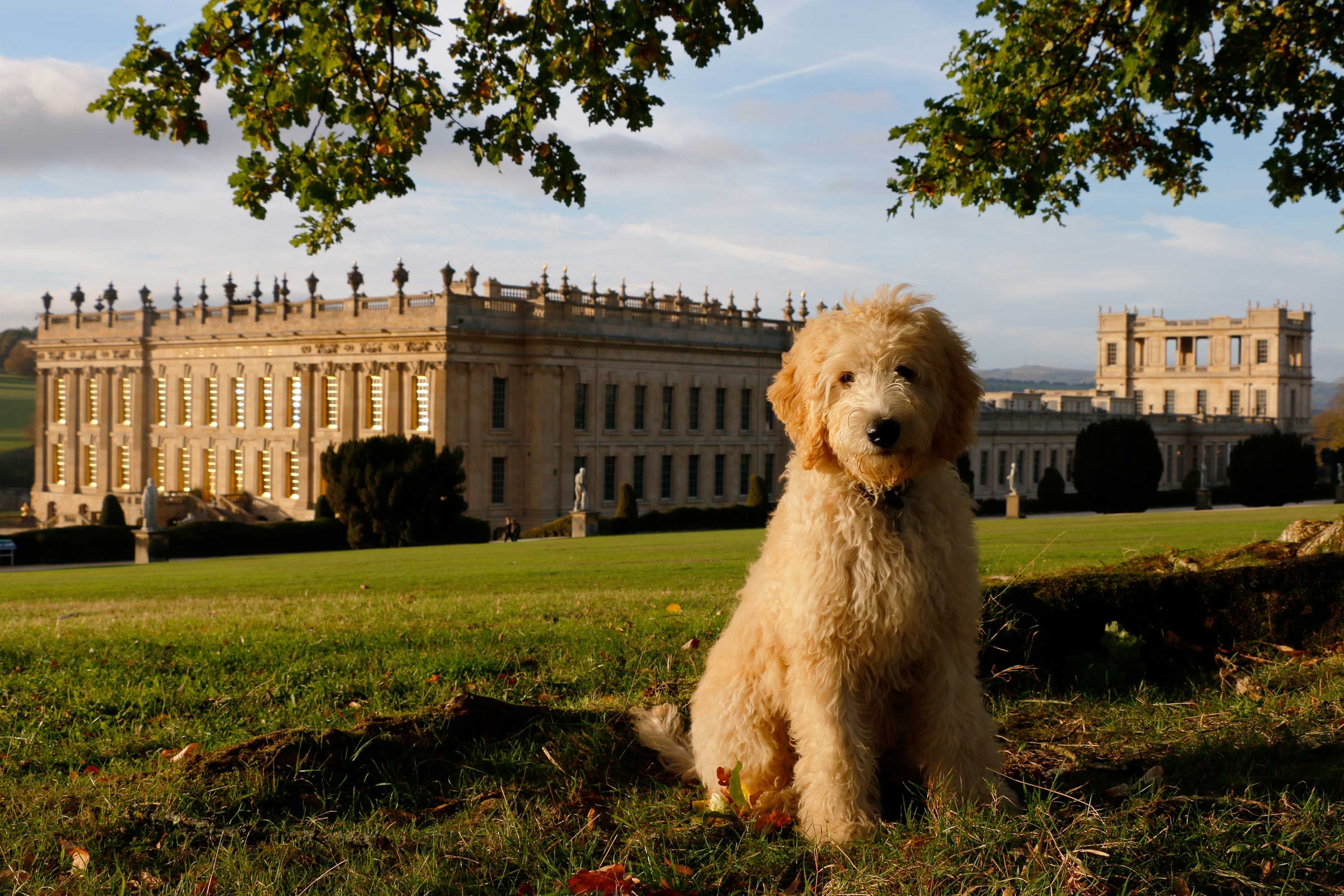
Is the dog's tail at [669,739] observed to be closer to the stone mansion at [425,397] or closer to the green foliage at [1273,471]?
the stone mansion at [425,397]

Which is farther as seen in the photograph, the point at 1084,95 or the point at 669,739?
the point at 1084,95

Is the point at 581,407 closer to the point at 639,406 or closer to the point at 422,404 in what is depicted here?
the point at 639,406

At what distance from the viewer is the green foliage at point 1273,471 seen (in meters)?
57.5

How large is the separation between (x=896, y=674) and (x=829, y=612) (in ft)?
0.96

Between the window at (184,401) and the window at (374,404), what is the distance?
1381 cm

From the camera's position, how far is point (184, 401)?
65.7 metres

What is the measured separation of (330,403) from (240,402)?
6.98 metres

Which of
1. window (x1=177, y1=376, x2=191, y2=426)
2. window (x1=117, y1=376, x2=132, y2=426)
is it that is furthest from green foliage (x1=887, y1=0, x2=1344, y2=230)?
window (x1=117, y1=376, x2=132, y2=426)

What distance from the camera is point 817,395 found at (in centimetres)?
347

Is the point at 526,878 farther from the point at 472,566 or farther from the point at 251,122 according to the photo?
the point at 472,566

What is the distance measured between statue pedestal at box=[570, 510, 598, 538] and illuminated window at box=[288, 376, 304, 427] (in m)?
24.2

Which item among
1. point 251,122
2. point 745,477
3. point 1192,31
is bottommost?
point 745,477

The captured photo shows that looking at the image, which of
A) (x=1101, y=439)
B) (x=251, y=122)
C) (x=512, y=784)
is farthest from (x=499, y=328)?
(x=512, y=784)

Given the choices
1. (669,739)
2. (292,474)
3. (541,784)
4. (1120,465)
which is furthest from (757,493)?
(541,784)
